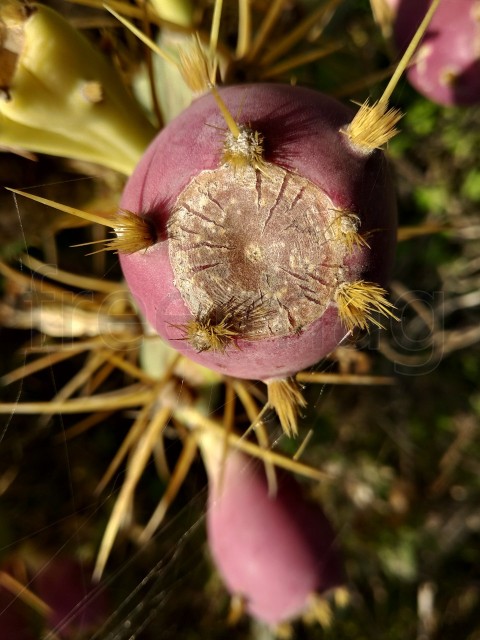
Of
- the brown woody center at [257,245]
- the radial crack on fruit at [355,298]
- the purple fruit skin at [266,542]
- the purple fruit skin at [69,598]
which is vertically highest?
the brown woody center at [257,245]

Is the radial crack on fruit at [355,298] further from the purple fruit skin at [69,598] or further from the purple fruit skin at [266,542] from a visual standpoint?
the purple fruit skin at [69,598]

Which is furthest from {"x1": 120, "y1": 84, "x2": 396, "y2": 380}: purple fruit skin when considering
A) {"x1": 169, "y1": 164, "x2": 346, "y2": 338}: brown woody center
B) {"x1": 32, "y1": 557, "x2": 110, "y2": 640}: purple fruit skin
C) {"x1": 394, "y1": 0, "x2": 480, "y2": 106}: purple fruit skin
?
{"x1": 32, "y1": 557, "x2": 110, "y2": 640}: purple fruit skin

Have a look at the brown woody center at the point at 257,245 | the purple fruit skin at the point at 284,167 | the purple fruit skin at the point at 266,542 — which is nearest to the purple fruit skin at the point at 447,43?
the purple fruit skin at the point at 284,167

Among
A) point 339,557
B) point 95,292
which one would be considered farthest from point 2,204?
point 339,557

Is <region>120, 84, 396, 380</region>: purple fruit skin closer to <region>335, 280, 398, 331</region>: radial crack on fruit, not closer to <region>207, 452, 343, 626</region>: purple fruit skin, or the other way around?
<region>335, 280, 398, 331</region>: radial crack on fruit

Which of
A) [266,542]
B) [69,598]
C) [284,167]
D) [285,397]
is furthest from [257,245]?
[69,598]

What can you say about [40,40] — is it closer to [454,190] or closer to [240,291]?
[240,291]

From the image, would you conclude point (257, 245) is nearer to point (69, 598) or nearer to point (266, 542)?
point (266, 542)
